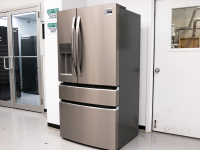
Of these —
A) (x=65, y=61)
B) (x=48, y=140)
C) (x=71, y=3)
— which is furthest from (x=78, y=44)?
(x=48, y=140)

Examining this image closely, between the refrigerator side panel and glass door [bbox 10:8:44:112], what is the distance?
2.10 m

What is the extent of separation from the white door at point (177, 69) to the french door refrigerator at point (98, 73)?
43 cm

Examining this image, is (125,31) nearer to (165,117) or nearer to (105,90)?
(105,90)

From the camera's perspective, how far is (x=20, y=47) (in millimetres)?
4262

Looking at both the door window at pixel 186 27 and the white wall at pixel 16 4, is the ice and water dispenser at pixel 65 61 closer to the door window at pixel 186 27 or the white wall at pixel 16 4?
the white wall at pixel 16 4

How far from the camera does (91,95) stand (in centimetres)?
239

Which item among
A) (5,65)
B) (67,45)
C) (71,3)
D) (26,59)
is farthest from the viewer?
(5,65)

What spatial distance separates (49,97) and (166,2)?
2214 mm

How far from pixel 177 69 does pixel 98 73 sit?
3.85ft

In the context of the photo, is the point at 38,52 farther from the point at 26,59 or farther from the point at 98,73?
the point at 98,73

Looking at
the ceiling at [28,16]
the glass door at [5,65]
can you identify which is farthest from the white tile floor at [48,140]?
the ceiling at [28,16]

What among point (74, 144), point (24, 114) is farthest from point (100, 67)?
point (24, 114)

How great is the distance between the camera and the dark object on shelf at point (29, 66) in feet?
13.5

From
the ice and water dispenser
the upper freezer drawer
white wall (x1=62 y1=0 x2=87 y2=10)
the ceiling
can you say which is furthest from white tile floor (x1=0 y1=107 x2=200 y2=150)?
the ceiling
